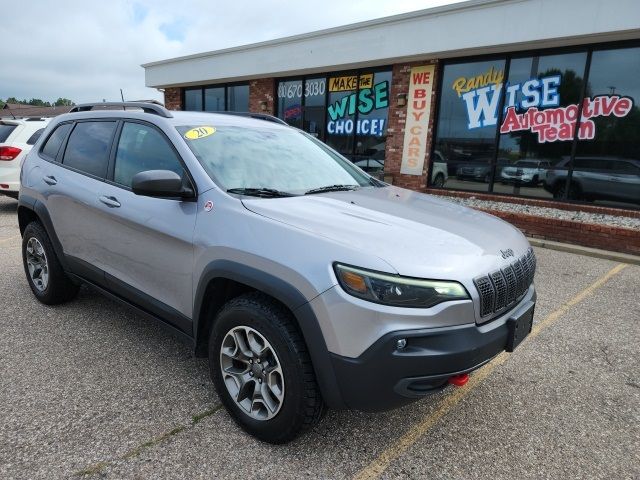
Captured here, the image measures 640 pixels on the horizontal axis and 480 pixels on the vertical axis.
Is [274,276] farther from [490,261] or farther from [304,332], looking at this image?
[490,261]

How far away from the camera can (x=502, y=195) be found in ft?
31.1

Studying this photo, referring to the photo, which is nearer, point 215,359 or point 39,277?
point 215,359

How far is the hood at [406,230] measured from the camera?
2062 mm

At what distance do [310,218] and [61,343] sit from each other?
2377 millimetres

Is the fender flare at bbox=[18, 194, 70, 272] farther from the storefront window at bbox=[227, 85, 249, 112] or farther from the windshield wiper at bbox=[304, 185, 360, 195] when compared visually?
the storefront window at bbox=[227, 85, 249, 112]

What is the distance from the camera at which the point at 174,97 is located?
661 inches

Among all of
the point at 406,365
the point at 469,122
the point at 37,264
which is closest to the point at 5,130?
the point at 37,264

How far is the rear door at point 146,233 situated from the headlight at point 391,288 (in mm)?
1049

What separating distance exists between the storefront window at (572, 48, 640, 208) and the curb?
167 centimetres

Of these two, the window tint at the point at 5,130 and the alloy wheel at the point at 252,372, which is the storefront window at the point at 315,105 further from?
the alloy wheel at the point at 252,372

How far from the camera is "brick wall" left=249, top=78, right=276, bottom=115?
13389 millimetres

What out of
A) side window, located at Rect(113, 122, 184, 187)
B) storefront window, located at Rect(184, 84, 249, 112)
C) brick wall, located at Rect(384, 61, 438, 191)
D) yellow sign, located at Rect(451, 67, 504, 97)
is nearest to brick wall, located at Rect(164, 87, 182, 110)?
storefront window, located at Rect(184, 84, 249, 112)

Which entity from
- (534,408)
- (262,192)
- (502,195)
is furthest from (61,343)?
(502,195)

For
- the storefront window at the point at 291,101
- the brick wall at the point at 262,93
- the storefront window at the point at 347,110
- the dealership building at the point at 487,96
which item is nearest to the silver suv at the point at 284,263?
the dealership building at the point at 487,96
